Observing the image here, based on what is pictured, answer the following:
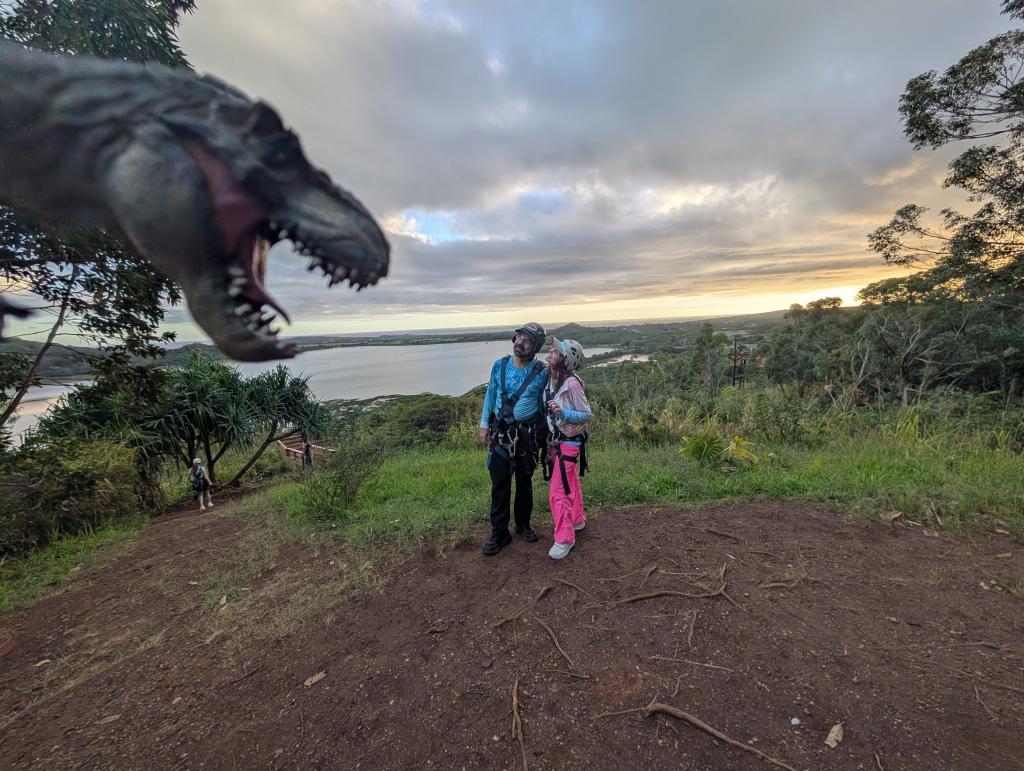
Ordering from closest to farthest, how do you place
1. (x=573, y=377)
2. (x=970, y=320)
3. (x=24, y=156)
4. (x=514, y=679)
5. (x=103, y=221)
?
(x=24, y=156), (x=103, y=221), (x=514, y=679), (x=573, y=377), (x=970, y=320)

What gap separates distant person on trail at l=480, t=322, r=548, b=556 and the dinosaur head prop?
7.77 ft

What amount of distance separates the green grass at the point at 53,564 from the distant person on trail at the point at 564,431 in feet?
13.7

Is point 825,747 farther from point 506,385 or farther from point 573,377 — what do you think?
point 506,385

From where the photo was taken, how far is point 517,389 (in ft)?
11.1

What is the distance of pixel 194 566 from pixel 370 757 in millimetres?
2873

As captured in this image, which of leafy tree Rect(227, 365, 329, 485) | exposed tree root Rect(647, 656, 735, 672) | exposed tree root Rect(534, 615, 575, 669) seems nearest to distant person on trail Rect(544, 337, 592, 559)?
exposed tree root Rect(534, 615, 575, 669)

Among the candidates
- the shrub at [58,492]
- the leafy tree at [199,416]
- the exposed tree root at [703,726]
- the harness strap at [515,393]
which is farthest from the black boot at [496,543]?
the leafy tree at [199,416]

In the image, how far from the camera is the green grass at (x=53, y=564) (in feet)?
11.2

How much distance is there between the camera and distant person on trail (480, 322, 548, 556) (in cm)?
337

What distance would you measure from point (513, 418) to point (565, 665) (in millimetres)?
1687

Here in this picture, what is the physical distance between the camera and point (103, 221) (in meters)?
1.12

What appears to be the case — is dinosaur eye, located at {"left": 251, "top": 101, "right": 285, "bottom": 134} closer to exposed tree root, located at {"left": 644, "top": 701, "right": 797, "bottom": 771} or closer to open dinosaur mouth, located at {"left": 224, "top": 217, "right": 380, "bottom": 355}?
open dinosaur mouth, located at {"left": 224, "top": 217, "right": 380, "bottom": 355}

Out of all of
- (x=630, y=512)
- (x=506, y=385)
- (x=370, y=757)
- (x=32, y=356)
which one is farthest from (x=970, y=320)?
(x=32, y=356)

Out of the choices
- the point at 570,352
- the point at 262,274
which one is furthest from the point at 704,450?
the point at 262,274
